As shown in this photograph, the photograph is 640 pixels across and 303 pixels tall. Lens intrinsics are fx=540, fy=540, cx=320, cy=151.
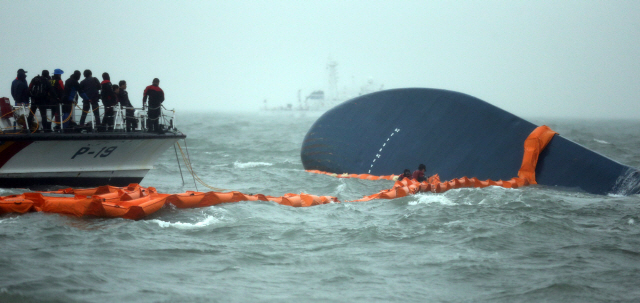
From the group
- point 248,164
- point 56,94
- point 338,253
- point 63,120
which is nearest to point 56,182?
point 63,120

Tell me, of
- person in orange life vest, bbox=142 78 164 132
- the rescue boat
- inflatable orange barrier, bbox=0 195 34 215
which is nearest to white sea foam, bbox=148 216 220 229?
inflatable orange barrier, bbox=0 195 34 215

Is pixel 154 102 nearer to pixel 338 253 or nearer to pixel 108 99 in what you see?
pixel 108 99

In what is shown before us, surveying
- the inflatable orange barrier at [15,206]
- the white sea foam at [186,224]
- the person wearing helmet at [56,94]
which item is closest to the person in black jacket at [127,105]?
the person wearing helmet at [56,94]

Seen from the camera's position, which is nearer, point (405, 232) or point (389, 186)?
point (405, 232)

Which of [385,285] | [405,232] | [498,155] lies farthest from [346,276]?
[498,155]

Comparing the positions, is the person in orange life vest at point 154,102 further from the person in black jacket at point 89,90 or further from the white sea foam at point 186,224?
the white sea foam at point 186,224

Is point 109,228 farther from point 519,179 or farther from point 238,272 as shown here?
point 519,179

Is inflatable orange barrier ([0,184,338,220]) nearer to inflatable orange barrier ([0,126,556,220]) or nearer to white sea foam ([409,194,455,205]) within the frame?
inflatable orange barrier ([0,126,556,220])
